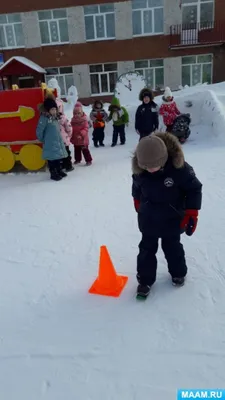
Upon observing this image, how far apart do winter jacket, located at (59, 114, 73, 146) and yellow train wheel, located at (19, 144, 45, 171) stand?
533 mm

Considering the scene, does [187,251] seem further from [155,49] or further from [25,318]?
[155,49]

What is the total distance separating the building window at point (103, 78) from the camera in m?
19.2

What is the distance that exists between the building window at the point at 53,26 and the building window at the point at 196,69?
21.8 feet

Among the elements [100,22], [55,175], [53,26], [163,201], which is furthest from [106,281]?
[53,26]

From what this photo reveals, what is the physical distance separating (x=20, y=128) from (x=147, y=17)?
48.6 feet

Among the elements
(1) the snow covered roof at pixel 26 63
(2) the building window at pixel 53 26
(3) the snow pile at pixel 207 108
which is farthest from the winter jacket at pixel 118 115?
(2) the building window at pixel 53 26

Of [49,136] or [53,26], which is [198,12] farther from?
[49,136]

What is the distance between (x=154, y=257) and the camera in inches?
108

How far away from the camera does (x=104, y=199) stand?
16.6 ft

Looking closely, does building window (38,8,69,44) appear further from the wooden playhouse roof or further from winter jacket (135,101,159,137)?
winter jacket (135,101,159,137)

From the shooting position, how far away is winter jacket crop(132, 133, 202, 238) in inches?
94.7

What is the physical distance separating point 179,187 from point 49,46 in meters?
18.9

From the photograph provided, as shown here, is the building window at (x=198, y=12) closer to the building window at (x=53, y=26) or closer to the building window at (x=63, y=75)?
the building window at (x=53, y=26)

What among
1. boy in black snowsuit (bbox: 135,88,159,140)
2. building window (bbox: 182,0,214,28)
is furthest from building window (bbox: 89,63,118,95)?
boy in black snowsuit (bbox: 135,88,159,140)
